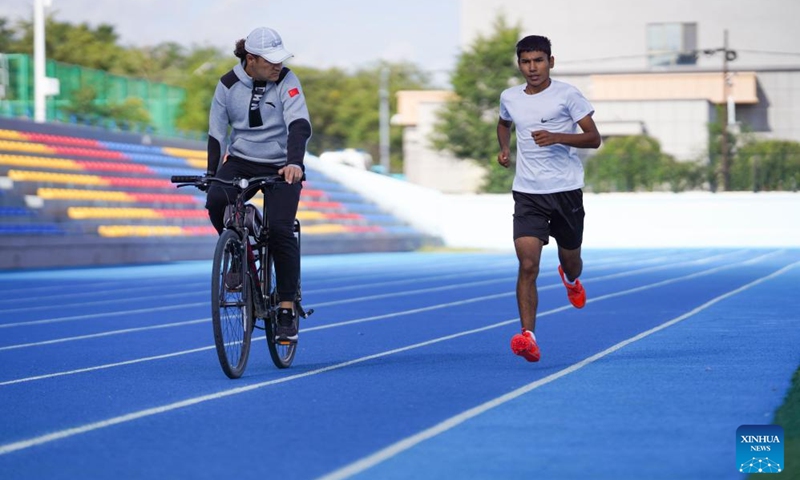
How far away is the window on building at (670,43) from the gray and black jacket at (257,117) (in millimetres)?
58373

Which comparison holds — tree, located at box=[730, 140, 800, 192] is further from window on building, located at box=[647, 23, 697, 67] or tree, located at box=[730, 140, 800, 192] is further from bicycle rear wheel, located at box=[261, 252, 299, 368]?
bicycle rear wheel, located at box=[261, 252, 299, 368]

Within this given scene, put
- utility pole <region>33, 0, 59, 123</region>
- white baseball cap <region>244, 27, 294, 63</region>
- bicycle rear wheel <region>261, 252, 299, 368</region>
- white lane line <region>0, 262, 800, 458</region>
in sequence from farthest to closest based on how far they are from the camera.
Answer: utility pole <region>33, 0, 59, 123</region> → bicycle rear wheel <region>261, 252, 299, 368</region> → white baseball cap <region>244, 27, 294, 63</region> → white lane line <region>0, 262, 800, 458</region>

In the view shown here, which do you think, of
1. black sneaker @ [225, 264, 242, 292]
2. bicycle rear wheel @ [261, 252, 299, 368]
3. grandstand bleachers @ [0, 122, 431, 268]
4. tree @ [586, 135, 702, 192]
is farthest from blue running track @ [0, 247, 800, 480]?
tree @ [586, 135, 702, 192]

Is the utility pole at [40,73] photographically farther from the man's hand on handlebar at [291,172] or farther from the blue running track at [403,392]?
the man's hand on handlebar at [291,172]

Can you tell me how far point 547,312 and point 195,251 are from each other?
17.6m

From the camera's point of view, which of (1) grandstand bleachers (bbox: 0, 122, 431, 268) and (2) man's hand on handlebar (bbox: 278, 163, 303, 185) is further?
(1) grandstand bleachers (bbox: 0, 122, 431, 268)

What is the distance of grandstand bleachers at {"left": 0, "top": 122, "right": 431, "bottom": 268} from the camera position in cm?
2730

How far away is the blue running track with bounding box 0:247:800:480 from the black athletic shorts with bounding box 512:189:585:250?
80cm

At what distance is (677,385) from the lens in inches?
293

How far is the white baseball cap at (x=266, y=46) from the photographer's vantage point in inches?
310

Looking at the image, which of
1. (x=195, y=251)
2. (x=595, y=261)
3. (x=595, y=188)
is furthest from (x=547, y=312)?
(x=595, y=188)

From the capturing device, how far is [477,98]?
57688 mm

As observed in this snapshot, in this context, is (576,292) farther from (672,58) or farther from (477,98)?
Result: (672,58)

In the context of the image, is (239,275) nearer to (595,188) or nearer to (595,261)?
(595,261)
